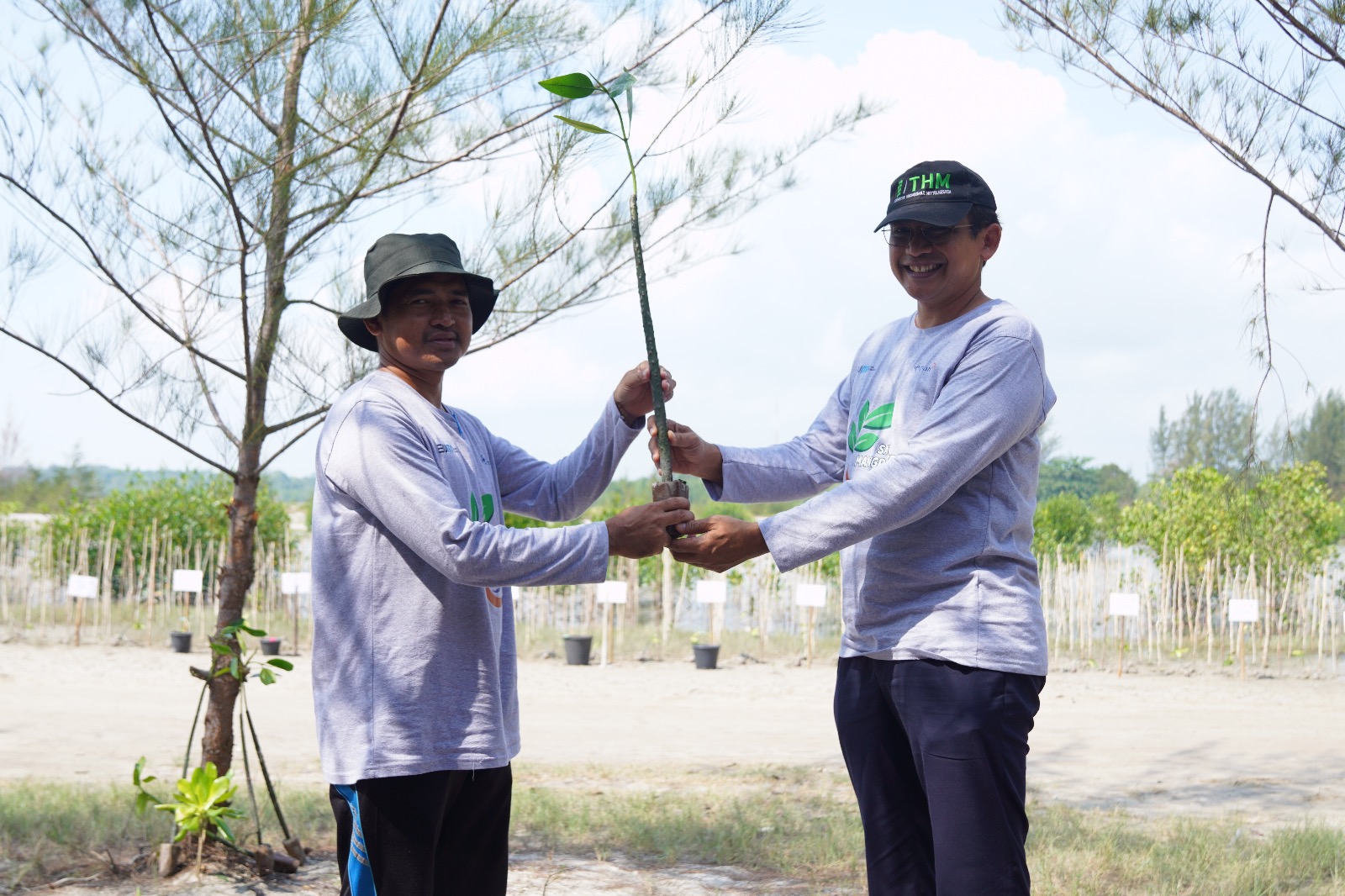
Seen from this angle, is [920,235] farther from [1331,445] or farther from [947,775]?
[1331,445]

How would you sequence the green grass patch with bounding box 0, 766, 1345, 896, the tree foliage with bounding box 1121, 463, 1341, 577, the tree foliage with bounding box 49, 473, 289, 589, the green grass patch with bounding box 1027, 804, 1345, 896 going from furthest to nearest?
the tree foliage with bounding box 49, 473, 289, 589 < the tree foliage with bounding box 1121, 463, 1341, 577 < the green grass patch with bounding box 0, 766, 1345, 896 < the green grass patch with bounding box 1027, 804, 1345, 896

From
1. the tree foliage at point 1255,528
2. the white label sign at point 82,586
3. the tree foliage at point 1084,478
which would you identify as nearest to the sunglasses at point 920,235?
the tree foliage at point 1255,528

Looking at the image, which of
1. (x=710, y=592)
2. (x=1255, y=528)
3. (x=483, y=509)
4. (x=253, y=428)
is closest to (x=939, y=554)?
(x=483, y=509)

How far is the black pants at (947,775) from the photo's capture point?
1932mm

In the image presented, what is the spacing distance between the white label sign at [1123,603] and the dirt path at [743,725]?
607 millimetres

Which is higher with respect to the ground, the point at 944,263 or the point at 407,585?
the point at 944,263

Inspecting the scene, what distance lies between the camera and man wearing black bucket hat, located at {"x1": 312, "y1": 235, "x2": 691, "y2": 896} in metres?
1.90

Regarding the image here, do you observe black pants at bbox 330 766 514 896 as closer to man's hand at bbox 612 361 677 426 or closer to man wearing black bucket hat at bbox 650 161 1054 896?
man wearing black bucket hat at bbox 650 161 1054 896

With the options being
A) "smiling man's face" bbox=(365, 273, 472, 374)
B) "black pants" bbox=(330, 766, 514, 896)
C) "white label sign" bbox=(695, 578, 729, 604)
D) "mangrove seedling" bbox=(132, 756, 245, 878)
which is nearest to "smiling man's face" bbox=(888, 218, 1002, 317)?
"smiling man's face" bbox=(365, 273, 472, 374)

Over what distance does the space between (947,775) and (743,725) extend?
660 centimetres

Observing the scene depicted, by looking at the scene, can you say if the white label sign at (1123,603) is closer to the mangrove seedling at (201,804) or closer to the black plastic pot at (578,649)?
the black plastic pot at (578,649)

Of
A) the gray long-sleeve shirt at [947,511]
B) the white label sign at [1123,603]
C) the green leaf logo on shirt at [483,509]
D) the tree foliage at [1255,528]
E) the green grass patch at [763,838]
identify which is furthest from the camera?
the tree foliage at [1255,528]

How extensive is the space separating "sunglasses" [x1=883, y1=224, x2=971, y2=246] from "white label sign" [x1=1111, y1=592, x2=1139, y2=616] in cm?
971

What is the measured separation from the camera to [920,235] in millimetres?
2172
